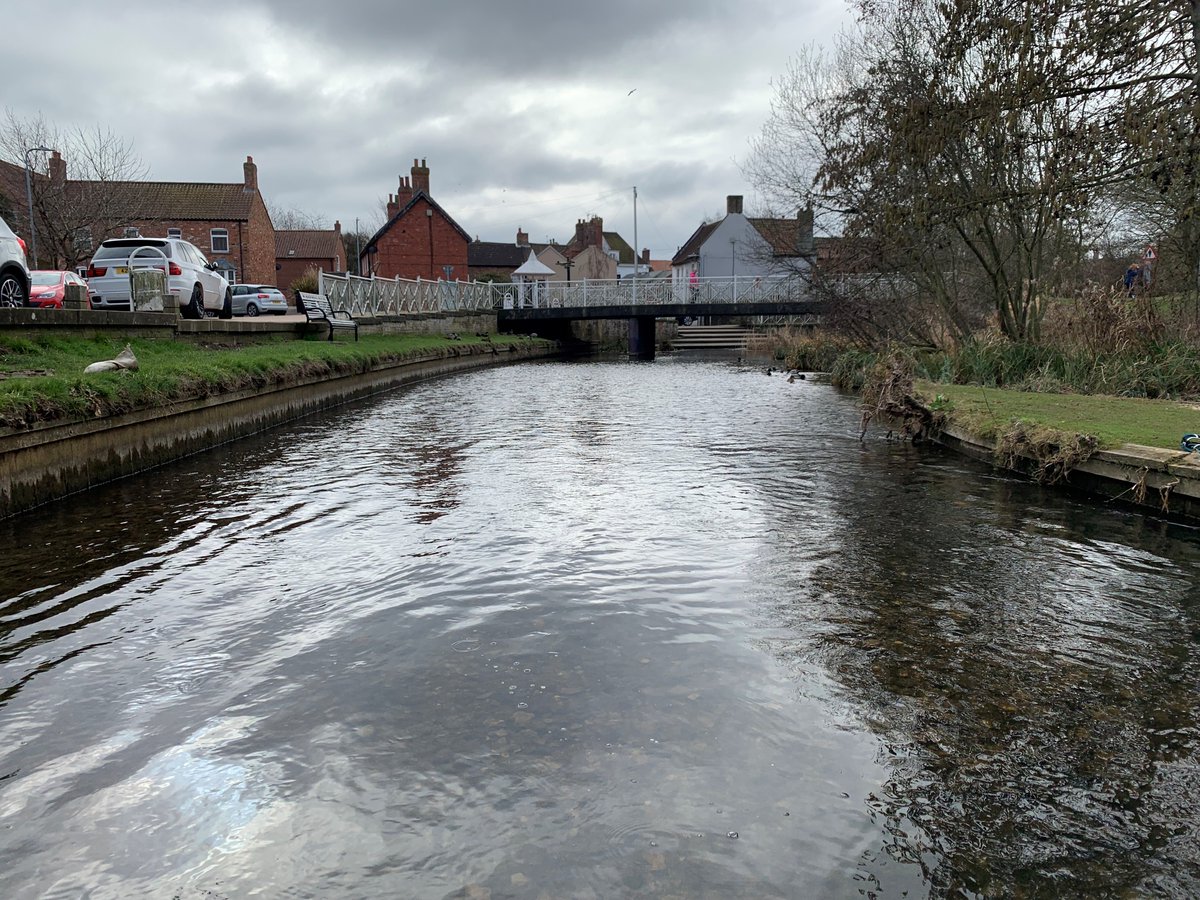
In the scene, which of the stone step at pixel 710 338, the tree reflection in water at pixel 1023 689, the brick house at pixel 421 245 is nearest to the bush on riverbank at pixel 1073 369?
the tree reflection in water at pixel 1023 689

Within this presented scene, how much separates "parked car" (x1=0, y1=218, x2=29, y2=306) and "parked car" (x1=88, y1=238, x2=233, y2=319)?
4546 millimetres

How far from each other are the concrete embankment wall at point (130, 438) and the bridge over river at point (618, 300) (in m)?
18.8

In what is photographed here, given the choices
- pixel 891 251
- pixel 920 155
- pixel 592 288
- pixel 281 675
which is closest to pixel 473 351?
pixel 592 288

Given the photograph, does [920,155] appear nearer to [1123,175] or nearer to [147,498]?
[1123,175]

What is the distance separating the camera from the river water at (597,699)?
337cm

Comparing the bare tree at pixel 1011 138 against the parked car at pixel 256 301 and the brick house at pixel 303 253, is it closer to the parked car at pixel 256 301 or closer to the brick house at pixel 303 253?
the parked car at pixel 256 301

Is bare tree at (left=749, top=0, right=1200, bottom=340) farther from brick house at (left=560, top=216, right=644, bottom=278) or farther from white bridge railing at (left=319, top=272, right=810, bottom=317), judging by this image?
brick house at (left=560, top=216, right=644, bottom=278)

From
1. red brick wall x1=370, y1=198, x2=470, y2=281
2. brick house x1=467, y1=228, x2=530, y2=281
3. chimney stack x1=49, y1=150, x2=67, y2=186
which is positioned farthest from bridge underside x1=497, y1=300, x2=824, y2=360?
brick house x1=467, y1=228, x2=530, y2=281

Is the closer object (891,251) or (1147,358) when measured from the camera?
(1147,358)

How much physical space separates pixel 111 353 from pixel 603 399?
1093 cm

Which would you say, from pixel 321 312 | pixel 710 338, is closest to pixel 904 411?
pixel 321 312

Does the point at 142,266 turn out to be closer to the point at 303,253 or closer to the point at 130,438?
the point at 130,438

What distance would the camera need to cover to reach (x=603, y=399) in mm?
21516

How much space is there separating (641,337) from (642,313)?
10.1ft
